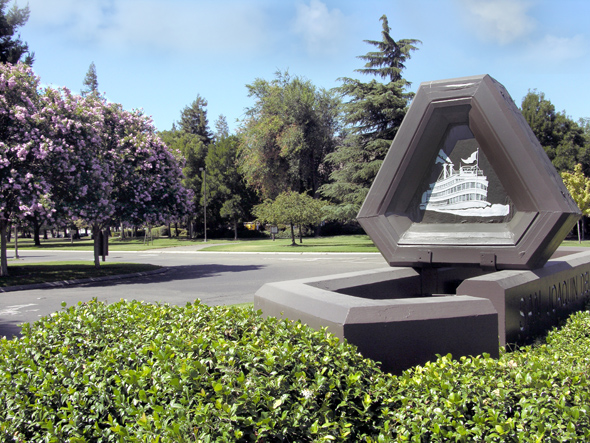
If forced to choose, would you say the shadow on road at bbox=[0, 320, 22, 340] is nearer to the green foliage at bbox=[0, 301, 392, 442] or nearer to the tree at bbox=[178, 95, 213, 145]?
the green foliage at bbox=[0, 301, 392, 442]

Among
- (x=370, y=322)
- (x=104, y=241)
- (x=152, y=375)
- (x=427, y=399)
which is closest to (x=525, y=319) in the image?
(x=370, y=322)

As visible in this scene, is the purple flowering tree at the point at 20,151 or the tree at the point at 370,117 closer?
the purple flowering tree at the point at 20,151

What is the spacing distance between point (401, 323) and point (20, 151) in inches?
583

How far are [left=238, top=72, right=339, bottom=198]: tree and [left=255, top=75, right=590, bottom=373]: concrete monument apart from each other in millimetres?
33088

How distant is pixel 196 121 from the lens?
7394 cm

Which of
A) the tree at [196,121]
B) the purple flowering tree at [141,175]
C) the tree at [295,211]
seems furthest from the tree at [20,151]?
the tree at [196,121]

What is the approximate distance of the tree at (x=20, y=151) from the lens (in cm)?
1474

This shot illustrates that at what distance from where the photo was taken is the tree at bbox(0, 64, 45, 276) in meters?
14.7

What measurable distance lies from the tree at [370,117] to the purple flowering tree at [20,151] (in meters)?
19.5

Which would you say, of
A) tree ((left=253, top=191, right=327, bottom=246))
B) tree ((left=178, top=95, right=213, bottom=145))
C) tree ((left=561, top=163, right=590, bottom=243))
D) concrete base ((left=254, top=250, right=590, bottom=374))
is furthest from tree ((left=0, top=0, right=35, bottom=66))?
tree ((left=178, top=95, right=213, bottom=145))

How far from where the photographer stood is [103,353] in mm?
3396

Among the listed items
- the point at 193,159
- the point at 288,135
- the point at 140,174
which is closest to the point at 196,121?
the point at 193,159

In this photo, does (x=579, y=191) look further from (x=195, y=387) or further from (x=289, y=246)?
(x=195, y=387)

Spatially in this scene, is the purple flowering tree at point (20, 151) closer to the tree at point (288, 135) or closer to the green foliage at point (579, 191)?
the tree at point (288, 135)
